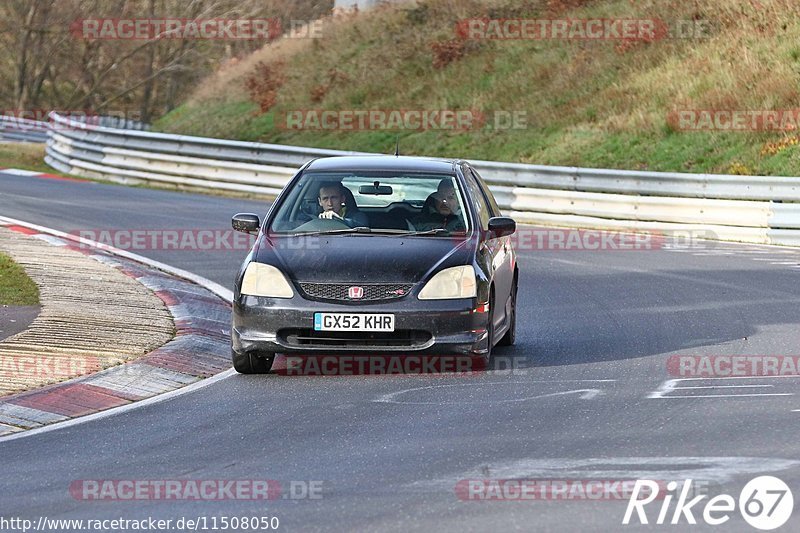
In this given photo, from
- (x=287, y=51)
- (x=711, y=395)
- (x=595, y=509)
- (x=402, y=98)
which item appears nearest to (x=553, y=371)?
(x=711, y=395)

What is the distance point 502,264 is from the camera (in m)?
11.3

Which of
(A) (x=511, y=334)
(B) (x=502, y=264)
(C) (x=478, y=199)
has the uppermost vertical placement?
(C) (x=478, y=199)

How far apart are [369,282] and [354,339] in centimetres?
41

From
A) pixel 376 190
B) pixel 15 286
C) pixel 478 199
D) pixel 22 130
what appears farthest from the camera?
pixel 22 130

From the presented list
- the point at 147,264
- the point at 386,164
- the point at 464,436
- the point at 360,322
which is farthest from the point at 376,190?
the point at 147,264

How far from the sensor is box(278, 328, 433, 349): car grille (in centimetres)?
994

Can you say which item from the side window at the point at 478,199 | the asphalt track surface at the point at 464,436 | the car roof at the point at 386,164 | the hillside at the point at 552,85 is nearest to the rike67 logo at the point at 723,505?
the asphalt track surface at the point at 464,436

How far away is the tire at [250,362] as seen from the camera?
10297 mm

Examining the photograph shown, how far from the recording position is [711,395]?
9070mm

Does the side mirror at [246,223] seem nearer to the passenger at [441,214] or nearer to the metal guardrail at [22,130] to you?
the passenger at [441,214]

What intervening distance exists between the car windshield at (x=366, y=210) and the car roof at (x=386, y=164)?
0.08m

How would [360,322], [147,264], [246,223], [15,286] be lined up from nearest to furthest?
[360,322]
[246,223]
[15,286]
[147,264]

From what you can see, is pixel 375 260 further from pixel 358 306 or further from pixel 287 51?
pixel 287 51

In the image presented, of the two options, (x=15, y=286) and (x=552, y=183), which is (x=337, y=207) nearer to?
(x=15, y=286)
